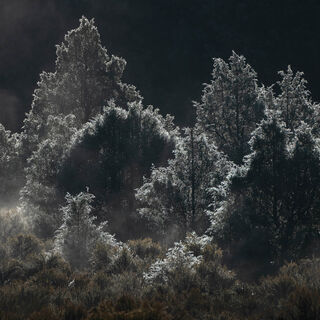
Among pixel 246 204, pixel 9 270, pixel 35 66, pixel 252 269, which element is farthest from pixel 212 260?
A: pixel 35 66

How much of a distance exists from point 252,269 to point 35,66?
141351 millimetres

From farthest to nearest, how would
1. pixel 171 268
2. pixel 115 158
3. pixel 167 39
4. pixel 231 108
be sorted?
pixel 167 39 → pixel 231 108 → pixel 115 158 → pixel 171 268

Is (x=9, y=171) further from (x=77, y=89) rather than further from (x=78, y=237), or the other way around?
(x=78, y=237)

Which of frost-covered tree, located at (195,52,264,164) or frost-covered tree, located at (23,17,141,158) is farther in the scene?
frost-covered tree, located at (23,17,141,158)

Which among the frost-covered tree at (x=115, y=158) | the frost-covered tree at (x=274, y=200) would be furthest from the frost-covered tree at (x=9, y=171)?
the frost-covered tree at (x=274, y=200)

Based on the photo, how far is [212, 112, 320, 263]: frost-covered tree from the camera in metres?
27.0

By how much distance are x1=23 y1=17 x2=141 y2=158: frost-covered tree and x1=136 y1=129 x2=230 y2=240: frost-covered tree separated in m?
18.8

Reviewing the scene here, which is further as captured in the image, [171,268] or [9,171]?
[9,171]

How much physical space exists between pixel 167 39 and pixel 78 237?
5342 inches

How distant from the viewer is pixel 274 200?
28.1 m

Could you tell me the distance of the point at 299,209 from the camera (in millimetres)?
27922

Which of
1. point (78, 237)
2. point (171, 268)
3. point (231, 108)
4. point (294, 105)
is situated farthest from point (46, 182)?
point (171, 268)

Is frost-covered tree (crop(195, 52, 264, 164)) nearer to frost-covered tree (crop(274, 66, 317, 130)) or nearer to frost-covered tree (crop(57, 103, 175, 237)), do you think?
frost-covered tree (crop(274, 66, 317, 130))

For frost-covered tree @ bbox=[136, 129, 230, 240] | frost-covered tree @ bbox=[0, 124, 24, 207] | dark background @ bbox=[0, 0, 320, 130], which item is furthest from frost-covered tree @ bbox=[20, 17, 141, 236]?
dark background @ bbox=[0, 0, 320, 130]
